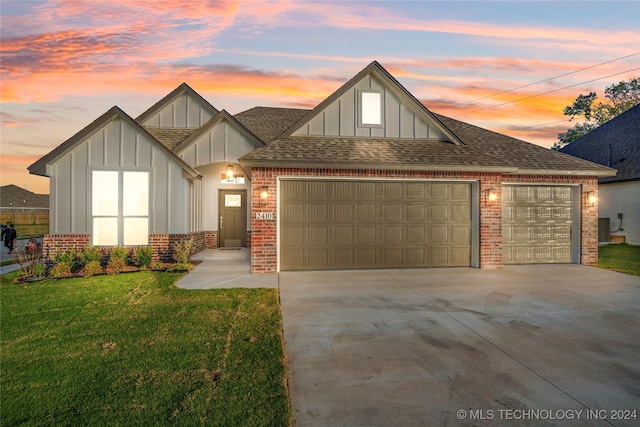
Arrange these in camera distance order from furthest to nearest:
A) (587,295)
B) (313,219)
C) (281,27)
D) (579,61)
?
1. (579,61)
2. (281,27)
3. (313,219)
4. (587,295)

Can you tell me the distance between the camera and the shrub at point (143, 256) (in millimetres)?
9852

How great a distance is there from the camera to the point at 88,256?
380 inches

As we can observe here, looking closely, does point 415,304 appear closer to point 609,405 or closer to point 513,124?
point 609,405

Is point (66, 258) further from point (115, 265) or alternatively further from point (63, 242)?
point (115, 265)

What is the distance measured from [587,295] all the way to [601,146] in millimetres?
20435

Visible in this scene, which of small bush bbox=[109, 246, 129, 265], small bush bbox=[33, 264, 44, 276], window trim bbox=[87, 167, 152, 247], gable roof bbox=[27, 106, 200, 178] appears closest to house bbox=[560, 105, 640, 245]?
window trim bbox=[87, 167, 152, 247]

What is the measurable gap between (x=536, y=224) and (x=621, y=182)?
1213 centimetres

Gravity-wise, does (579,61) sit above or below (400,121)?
above

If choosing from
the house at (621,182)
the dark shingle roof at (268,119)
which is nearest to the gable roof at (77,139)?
the dark shingle roof at (268,119)

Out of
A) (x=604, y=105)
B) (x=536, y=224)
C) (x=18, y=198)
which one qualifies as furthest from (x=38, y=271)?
(x=18, y=198)

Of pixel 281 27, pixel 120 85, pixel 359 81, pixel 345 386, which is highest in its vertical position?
pixel 281 27

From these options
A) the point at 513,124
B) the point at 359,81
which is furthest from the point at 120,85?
the point at 513,124

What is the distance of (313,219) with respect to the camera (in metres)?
9.73

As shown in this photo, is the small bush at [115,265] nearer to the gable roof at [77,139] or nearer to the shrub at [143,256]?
the shrub at [143,256]
